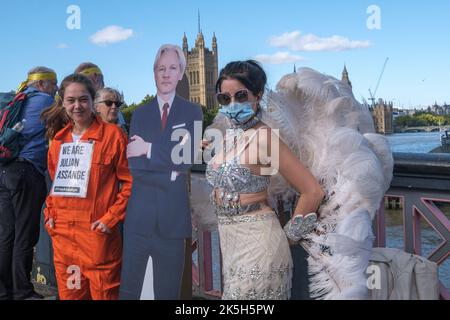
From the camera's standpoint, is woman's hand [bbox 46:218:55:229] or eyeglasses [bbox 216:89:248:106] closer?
eyeglasses [bbox 216:89:248:106]

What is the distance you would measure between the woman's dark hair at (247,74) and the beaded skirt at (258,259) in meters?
0.62

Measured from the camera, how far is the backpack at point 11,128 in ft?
13.7

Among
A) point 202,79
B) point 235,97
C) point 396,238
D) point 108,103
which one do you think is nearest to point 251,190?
point 235,97

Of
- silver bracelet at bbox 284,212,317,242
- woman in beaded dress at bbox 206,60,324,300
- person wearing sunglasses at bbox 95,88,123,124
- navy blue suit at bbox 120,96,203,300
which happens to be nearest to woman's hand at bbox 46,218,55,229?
navy blue suit at bbox 120,96,203,300

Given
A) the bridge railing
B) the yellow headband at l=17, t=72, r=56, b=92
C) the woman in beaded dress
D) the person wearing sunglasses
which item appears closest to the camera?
the woman in beaded dress

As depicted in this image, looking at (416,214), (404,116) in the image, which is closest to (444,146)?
(404,116)

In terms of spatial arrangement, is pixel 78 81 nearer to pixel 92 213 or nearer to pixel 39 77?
pixel 92 213

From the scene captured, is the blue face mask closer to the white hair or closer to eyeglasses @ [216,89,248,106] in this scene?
eyeglasses @ [216,89,248,106]

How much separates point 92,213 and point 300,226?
136cm

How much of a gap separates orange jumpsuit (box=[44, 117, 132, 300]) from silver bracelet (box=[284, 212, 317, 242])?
1163 mm

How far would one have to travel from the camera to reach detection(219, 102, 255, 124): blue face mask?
257cm

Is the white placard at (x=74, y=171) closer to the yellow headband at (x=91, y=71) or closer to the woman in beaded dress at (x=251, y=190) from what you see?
the yellow headband at (x=91, y=71)

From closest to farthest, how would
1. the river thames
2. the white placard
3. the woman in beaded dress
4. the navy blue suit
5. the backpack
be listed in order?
the woman in beaded dress, the navy blue suit, the white placard, the river thames, the backpack
